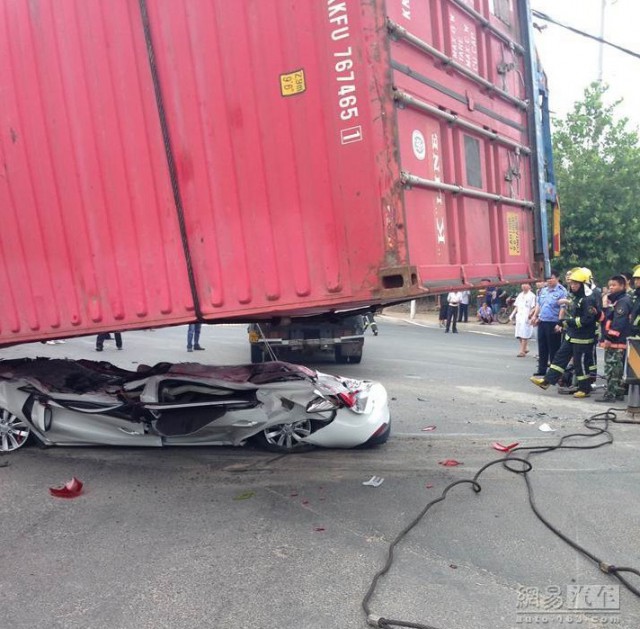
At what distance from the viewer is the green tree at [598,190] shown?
20.9m

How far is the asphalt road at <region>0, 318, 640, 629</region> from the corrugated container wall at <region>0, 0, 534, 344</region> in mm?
1381

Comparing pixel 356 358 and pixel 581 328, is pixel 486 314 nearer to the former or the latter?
pixel 356 358

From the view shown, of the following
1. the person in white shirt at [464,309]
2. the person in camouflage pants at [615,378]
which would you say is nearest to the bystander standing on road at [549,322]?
the person in camouflage pants at [615,378]

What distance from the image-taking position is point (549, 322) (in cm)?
973

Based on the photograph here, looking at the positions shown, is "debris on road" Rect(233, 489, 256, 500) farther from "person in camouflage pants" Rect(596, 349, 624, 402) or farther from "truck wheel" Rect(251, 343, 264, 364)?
"truck wheel" Rect(251, 343, 264, 364)

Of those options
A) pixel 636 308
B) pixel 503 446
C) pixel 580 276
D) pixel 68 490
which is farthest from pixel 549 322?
pixel 68 490

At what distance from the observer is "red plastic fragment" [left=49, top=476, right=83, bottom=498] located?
465 centimetres

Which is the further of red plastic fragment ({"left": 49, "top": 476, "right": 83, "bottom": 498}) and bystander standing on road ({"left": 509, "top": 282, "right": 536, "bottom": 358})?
bystander standing on road ({"left": 509, "top": 282, "right": 536, "bottom": 358})

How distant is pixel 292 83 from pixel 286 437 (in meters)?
3.10

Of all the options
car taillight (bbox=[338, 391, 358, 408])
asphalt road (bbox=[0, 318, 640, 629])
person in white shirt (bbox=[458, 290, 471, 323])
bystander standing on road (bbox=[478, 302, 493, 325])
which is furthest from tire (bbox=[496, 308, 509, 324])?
car taillight (bbox=[338, 391, 358, 408])

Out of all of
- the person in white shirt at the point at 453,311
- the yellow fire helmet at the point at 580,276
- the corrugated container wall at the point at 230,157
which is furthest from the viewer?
the person in white shirt at the point at 453,311

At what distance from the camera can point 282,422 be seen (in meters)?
5.49

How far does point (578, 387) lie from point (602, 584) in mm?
5570

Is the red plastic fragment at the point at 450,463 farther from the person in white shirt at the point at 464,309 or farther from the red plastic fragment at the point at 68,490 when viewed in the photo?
the person in white shirt at the point at 464,309
